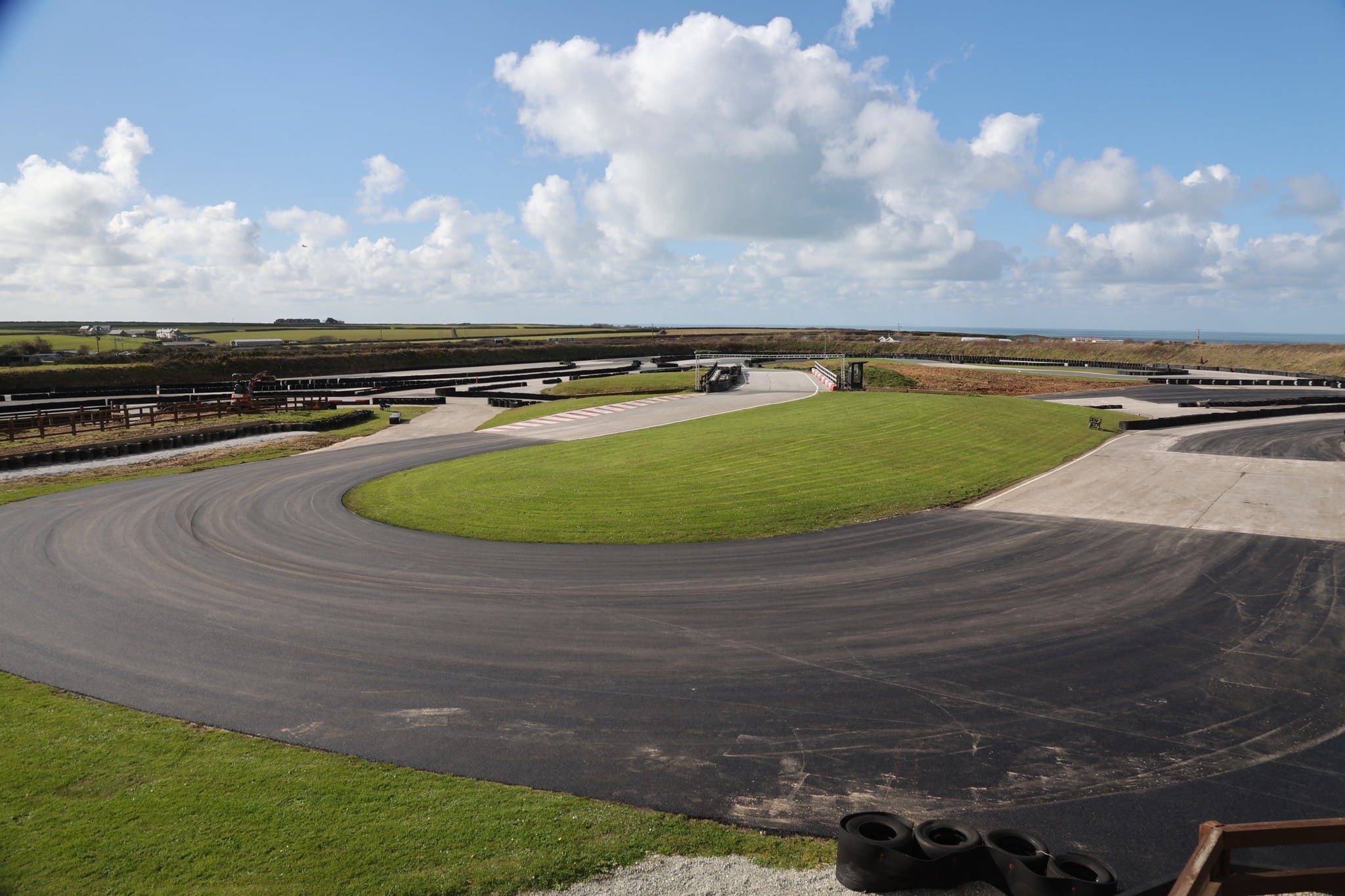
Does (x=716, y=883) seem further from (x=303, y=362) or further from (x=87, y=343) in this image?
(x=87, y=343)

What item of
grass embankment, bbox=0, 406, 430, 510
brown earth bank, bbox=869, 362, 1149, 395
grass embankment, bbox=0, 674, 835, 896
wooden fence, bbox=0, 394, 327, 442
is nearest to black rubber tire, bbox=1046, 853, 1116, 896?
grass embankment, bbox=0, 674, 835, 896

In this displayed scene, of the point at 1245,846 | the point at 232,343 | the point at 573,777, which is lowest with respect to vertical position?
the point at 573,777

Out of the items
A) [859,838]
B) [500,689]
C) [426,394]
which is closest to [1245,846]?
[859,838]

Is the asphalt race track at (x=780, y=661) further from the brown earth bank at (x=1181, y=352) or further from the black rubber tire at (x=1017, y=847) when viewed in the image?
the brown earth bank at (x=1181, y=352)

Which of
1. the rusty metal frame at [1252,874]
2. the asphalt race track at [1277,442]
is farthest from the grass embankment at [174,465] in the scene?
the asphalt race track at [1277,442]

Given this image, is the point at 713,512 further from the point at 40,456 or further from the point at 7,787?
the point at 40,456

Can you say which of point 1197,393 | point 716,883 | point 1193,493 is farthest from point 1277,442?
point 716,883

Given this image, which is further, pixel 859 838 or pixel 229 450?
pixel 229 450
